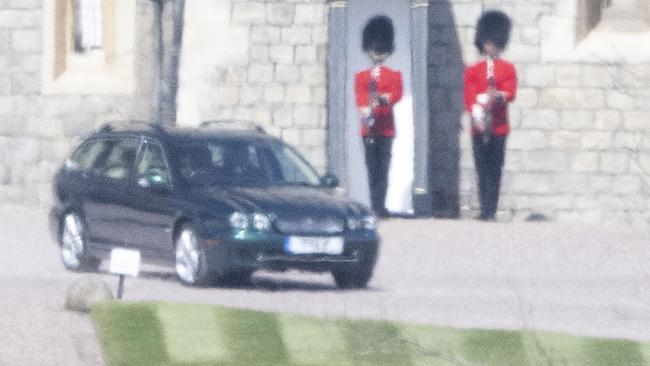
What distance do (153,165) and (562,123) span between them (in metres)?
7.51

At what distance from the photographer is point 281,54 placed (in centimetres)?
2412

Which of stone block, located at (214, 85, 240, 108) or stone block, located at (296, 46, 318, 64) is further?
stone block, located at (214, 85, 240, 108)

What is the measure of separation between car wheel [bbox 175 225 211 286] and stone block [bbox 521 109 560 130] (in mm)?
7817

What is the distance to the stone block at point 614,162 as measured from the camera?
79.3 feet

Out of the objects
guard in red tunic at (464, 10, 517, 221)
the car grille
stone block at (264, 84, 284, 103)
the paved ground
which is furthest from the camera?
stone block at (264, 84, 284, 103)

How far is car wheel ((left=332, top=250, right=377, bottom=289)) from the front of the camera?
17.1m

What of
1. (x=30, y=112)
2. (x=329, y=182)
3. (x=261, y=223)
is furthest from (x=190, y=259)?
(x=30, y=112)

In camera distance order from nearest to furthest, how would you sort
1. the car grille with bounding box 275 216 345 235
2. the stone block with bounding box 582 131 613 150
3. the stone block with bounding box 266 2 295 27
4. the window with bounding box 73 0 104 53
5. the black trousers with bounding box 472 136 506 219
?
1. the car grille with bounding box 275 216 345 235
2. the black trousers with bounding box 472 136 506 219
3. the stone block with bounding box 266 2 295 27
4. the stone block with bounding box 582 131 613 150
5. the window with bounding box 73 0 104 53

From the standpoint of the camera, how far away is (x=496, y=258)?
2008cm

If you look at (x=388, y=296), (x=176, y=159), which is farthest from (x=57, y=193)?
(x=388, y=296)

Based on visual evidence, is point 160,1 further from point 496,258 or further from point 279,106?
point 496,258

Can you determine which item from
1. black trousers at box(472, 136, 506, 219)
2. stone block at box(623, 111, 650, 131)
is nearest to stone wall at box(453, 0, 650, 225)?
stone block at box(623, 111, 650, 131)

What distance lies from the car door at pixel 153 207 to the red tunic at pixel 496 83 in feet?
20.1

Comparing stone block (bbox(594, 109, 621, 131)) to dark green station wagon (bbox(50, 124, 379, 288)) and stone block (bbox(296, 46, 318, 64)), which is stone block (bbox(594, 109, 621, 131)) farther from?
dark green station wagon (bbox(50, 124, 379, 288))
